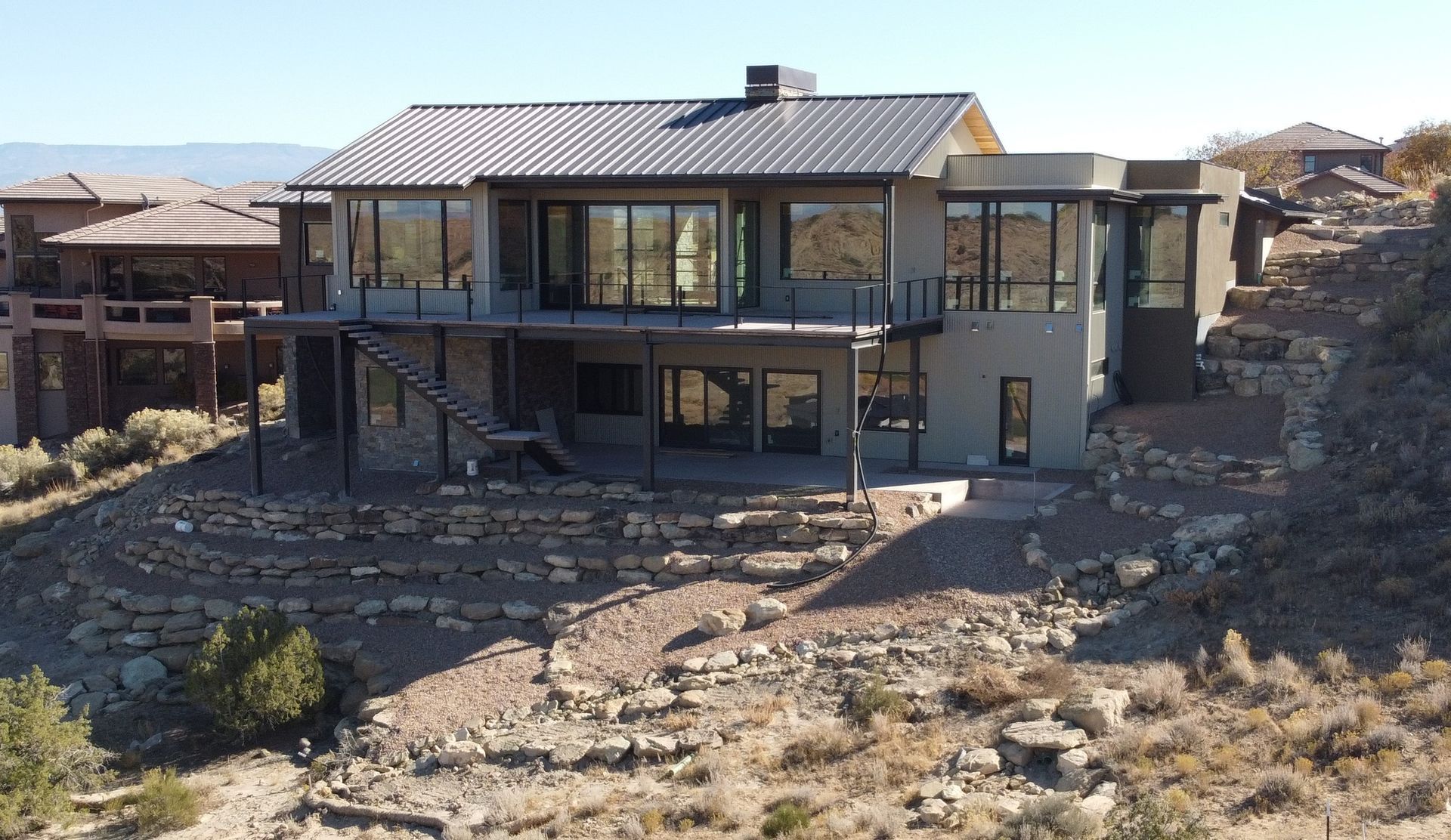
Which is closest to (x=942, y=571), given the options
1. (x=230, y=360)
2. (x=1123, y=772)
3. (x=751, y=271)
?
(x=1123, y=772)

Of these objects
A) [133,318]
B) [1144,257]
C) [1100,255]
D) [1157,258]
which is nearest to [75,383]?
[133,318]

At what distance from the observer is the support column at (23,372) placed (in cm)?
3994

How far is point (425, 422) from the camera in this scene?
28.8 meters

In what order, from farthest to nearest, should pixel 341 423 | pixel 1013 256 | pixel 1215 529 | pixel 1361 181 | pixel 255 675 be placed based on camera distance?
pixel 1361 181 → pixel 1013 256 → pixel 341 423 → pixel 1215 529 → pixel 255 675

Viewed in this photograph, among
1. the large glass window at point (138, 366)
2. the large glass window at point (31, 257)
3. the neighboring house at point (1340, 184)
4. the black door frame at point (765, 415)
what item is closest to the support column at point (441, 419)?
the black door frame at point (765, 415)

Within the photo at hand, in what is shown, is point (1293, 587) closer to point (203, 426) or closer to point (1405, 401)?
point (1405, 401)

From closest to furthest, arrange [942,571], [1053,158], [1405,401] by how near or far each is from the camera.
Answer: [942,571] < [1405,401] < [1053,158]

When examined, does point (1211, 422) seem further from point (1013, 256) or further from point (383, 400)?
point (383, 400)

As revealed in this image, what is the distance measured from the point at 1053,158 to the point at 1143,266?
4.04 meters

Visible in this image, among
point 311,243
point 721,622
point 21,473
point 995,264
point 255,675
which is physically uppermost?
point 311,243

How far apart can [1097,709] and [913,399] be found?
447 inches

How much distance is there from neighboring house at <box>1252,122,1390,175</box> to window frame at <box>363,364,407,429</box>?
140 feet

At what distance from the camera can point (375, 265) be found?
2888cm

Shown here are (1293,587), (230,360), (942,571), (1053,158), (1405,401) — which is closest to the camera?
(1293,587)
